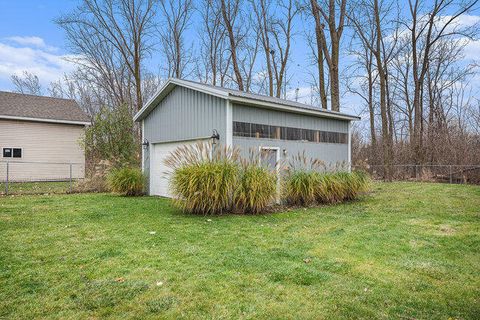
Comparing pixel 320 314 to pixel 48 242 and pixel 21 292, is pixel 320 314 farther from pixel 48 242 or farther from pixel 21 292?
pixel 48 242

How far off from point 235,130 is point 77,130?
12.2 meters

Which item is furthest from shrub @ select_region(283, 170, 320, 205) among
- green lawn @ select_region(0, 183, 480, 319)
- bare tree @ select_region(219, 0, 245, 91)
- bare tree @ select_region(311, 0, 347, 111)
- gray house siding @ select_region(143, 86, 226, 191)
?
bare tree @ select_region(219, 0, 245, 91)

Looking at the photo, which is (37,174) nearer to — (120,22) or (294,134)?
(120,22)

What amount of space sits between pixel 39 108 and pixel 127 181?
9151mm

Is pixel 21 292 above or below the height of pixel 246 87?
below

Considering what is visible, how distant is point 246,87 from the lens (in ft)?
73.2

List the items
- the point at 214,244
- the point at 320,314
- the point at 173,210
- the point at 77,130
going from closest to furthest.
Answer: the point at 320,314
the point at 214,244
the point at 173,210
the point at 77,130

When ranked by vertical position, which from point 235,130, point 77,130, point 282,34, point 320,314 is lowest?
point 320,314

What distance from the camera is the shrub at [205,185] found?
277 inches

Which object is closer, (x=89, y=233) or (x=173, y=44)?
(x=89, y=233)

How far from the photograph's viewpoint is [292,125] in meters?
10.0

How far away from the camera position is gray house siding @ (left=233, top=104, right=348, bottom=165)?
28.5ft

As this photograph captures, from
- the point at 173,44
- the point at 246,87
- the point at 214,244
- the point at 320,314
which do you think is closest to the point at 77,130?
the point at 173,44

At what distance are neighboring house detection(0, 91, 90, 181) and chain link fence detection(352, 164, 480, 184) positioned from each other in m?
14.8
